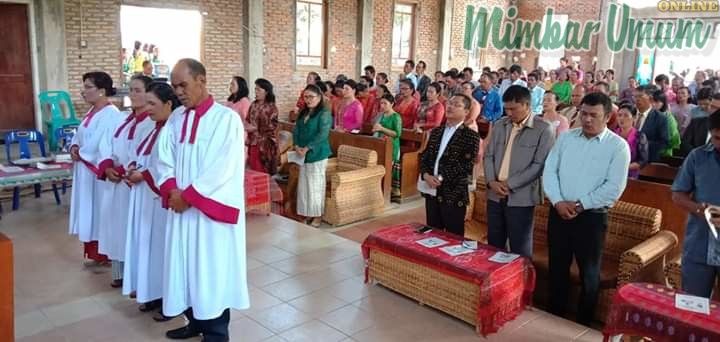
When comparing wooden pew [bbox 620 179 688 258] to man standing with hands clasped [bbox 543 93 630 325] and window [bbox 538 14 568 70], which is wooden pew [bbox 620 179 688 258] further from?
window [bbox 538 14 568 70]

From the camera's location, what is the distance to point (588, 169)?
3590 millimetres

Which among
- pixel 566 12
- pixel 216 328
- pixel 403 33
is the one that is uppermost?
pixel 566 12

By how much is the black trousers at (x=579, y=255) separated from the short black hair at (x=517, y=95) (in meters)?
0.74

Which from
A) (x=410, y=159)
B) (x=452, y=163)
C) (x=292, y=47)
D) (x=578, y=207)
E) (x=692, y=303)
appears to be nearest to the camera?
(x=692, y=303)

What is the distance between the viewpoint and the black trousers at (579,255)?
3.63 m

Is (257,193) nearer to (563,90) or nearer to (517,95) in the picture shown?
(517,95)

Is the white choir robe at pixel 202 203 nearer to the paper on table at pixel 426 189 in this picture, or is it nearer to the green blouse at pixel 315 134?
the paper on table at pixel 426 189

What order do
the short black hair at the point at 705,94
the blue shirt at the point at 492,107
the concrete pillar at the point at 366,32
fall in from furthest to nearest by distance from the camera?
the concrete pillar at the point at 366,32 < the blue shirt at the point at 492,107 < the short black hair at the point at 705,94

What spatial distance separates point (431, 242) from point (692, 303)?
158cm

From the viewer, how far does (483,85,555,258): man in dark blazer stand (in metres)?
3.83

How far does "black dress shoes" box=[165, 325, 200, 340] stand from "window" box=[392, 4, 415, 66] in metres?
12.4

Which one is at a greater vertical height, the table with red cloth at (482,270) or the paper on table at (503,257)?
the paper on table at (503,257)

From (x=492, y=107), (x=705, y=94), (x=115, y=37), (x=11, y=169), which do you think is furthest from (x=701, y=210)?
(x=115, y=37)

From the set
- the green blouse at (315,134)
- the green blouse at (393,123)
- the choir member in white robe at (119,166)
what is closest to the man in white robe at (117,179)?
the choir member in white robe at (119,166)
